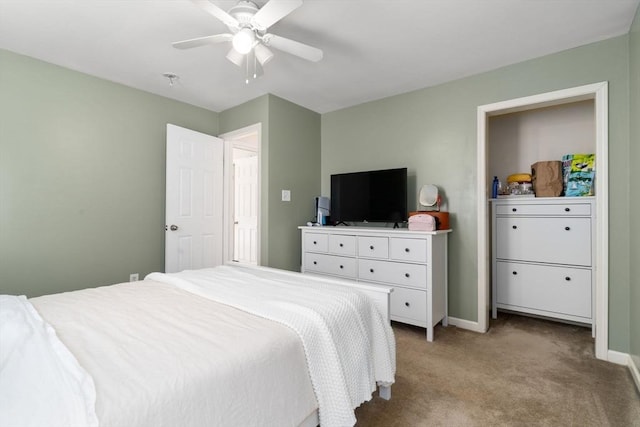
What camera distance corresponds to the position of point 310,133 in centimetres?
391

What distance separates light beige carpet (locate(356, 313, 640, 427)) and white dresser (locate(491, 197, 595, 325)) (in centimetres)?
31

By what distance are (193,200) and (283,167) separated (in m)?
1.12

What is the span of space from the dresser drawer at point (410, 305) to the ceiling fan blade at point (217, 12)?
7.96 ft

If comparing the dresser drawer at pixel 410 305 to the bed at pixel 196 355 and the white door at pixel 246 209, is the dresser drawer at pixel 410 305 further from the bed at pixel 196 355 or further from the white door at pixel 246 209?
the white door at pixel 246 209

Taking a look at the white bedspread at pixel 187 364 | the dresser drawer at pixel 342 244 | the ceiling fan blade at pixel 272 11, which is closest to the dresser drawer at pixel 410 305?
the dresser drawer at pixel 342 244

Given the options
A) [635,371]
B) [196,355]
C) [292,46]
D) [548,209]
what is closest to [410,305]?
[635,371]

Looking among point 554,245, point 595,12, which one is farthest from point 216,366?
point 554,245

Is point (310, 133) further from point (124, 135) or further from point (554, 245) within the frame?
point (554, 245)

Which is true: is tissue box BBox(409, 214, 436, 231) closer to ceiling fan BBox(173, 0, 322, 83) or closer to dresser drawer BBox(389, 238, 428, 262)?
dresser drawer BBox(389, 238, 428, 262)

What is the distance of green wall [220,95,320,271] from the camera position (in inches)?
134

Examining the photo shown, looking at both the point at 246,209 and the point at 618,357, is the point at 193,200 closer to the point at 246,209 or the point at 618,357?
the point at 246,209

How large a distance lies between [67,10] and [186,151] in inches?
62.9

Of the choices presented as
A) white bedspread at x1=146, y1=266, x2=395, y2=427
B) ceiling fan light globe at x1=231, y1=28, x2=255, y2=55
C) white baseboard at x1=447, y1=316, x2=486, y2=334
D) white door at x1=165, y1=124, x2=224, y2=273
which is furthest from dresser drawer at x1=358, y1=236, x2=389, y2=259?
ceiling fan light globe at x1=231, y1=28, x2=255, y2=55

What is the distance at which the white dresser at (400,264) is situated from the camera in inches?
105
